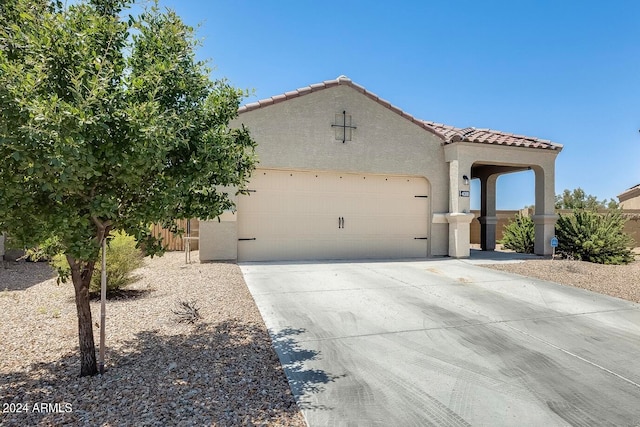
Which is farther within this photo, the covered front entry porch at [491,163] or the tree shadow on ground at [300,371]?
the covered front entry porch at [491,163]

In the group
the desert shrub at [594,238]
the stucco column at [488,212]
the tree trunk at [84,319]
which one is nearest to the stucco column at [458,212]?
the desert shrub at [594,238]

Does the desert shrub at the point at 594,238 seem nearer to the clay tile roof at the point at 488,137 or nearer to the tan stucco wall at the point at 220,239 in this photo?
the clay tile roof at the point at 488,137

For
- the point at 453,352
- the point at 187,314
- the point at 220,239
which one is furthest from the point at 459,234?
the point at 187,314

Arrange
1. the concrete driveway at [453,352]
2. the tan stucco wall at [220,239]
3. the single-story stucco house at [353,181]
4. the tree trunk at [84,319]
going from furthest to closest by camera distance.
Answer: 1. the single-story stucco house at [353,181]
2. the tan stucco wall at [220,239]
3. the tree trunk at [84,319]
4. the concrete driveway at [453,352]

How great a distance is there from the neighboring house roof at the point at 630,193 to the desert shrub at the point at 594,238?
1676 centimetres

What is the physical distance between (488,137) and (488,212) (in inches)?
184

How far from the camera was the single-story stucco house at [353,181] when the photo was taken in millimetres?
10289

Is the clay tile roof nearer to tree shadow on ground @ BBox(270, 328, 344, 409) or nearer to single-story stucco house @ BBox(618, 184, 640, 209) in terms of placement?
tree shadow on ground @ BBox(270, 328, 344, 409)

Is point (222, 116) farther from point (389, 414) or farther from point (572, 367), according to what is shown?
point (572, 367)

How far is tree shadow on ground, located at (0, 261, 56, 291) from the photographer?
7.90 m

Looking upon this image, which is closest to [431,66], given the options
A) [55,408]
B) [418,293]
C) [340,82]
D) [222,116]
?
[340,82]

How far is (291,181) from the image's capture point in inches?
419

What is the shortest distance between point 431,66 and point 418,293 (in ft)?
28.6

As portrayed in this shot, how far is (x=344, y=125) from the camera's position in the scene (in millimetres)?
10797
